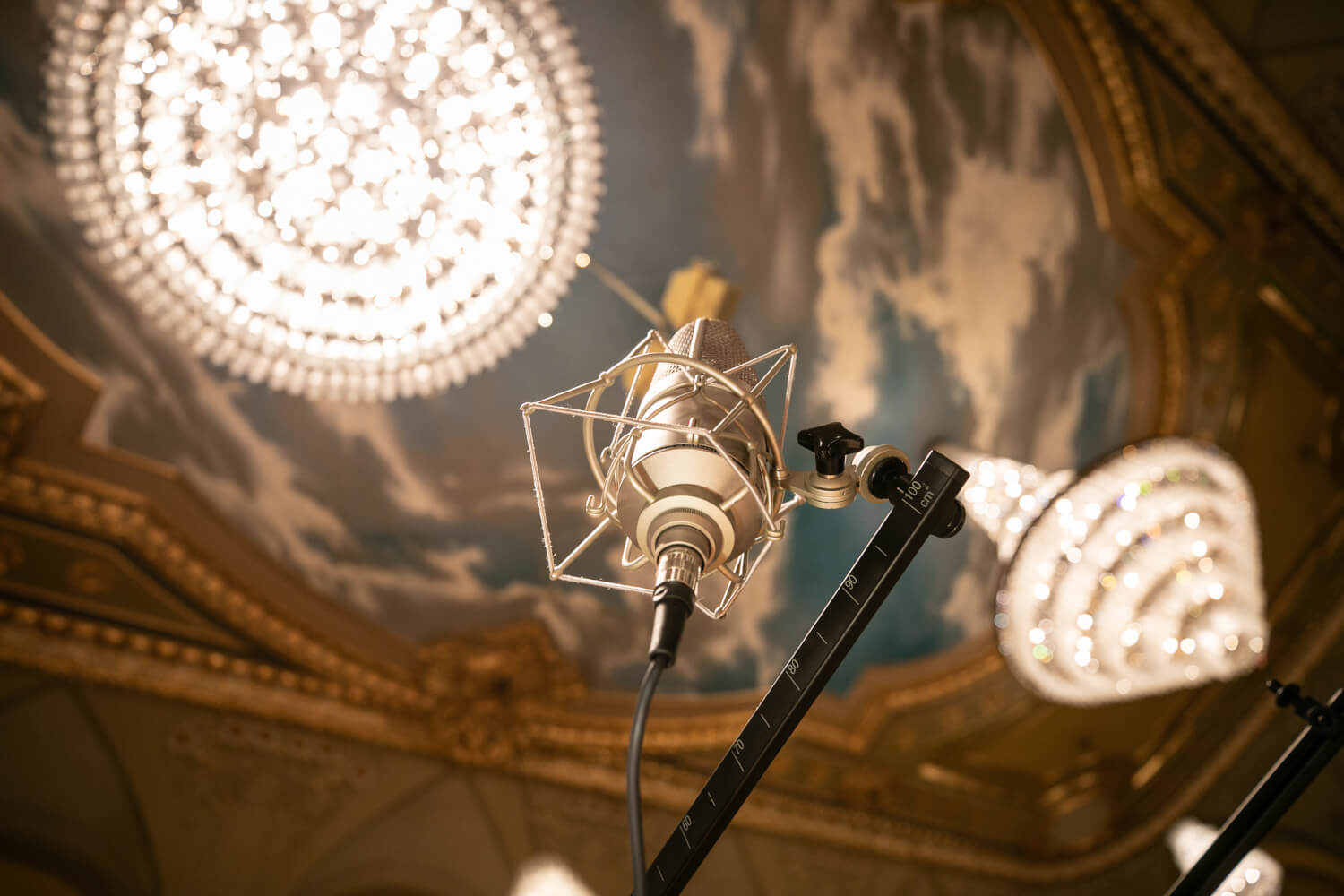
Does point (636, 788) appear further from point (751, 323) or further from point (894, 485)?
point (751, 323)

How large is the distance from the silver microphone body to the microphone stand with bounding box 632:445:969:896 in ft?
0.69

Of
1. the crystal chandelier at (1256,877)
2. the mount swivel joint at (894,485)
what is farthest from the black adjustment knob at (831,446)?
the crystal chandelier at (1256,877)

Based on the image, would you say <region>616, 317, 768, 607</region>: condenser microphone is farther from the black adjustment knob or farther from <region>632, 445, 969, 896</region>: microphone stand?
<region>632, 445, 969, 896</region>: microphone stand

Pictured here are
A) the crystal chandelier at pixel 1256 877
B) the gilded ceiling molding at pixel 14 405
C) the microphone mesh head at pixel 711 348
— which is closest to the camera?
the microphone mesh head at pixel 711 348

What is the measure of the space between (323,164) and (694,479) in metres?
3.28

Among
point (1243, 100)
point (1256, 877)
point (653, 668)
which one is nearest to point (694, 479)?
point (653, 668)

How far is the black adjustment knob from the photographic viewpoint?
4.66ft

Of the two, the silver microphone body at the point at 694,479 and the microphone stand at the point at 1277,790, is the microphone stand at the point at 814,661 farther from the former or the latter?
the microphone stand at the point at 1277,790

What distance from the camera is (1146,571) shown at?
557 centimetres

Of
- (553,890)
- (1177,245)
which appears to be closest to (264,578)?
(553,890)

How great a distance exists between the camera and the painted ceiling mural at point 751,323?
5801 mm

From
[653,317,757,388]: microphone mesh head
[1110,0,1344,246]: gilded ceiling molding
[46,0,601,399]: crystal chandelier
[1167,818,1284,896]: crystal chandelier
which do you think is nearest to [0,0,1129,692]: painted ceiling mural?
[1110,0,1344,246]: gilded ceiling molding

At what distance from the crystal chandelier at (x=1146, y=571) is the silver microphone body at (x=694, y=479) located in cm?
487

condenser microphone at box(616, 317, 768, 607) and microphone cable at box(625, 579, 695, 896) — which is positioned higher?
condenser microphone at box(616, 317, 768, 607)
